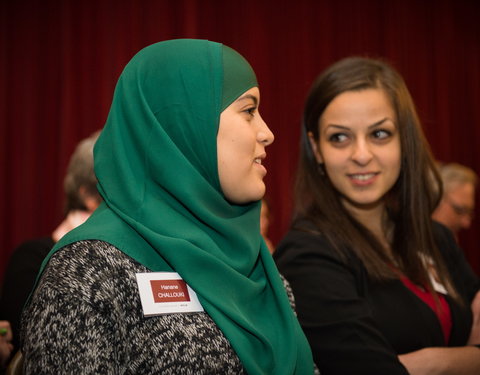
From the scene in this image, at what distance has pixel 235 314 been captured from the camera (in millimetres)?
1418

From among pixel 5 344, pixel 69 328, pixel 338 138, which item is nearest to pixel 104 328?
pixel 69 328

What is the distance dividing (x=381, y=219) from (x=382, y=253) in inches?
9.4

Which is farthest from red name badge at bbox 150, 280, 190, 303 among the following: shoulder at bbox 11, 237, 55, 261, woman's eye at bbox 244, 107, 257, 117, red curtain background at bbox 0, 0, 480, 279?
red curtain background at bbox 0, 0, 480, 279

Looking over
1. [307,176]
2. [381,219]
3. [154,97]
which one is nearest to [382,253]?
[381,219]

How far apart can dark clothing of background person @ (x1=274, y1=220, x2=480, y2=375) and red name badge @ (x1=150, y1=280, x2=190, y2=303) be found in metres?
0.56

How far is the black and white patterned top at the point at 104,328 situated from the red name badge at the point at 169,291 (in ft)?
0.13

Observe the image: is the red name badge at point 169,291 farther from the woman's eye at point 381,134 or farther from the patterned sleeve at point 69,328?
the woman's eye at point 381,134

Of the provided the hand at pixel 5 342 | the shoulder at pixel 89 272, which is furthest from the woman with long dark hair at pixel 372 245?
the hand at pixel 5 342

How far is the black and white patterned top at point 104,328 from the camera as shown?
1.21 metres

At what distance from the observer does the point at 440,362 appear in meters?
1.82

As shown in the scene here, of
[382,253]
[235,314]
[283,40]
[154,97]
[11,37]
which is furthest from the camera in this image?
[283,40]

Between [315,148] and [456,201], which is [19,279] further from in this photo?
[456,201]

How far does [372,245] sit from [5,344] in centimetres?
134

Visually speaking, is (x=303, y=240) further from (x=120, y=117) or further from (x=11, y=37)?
(x=11, y=37)
